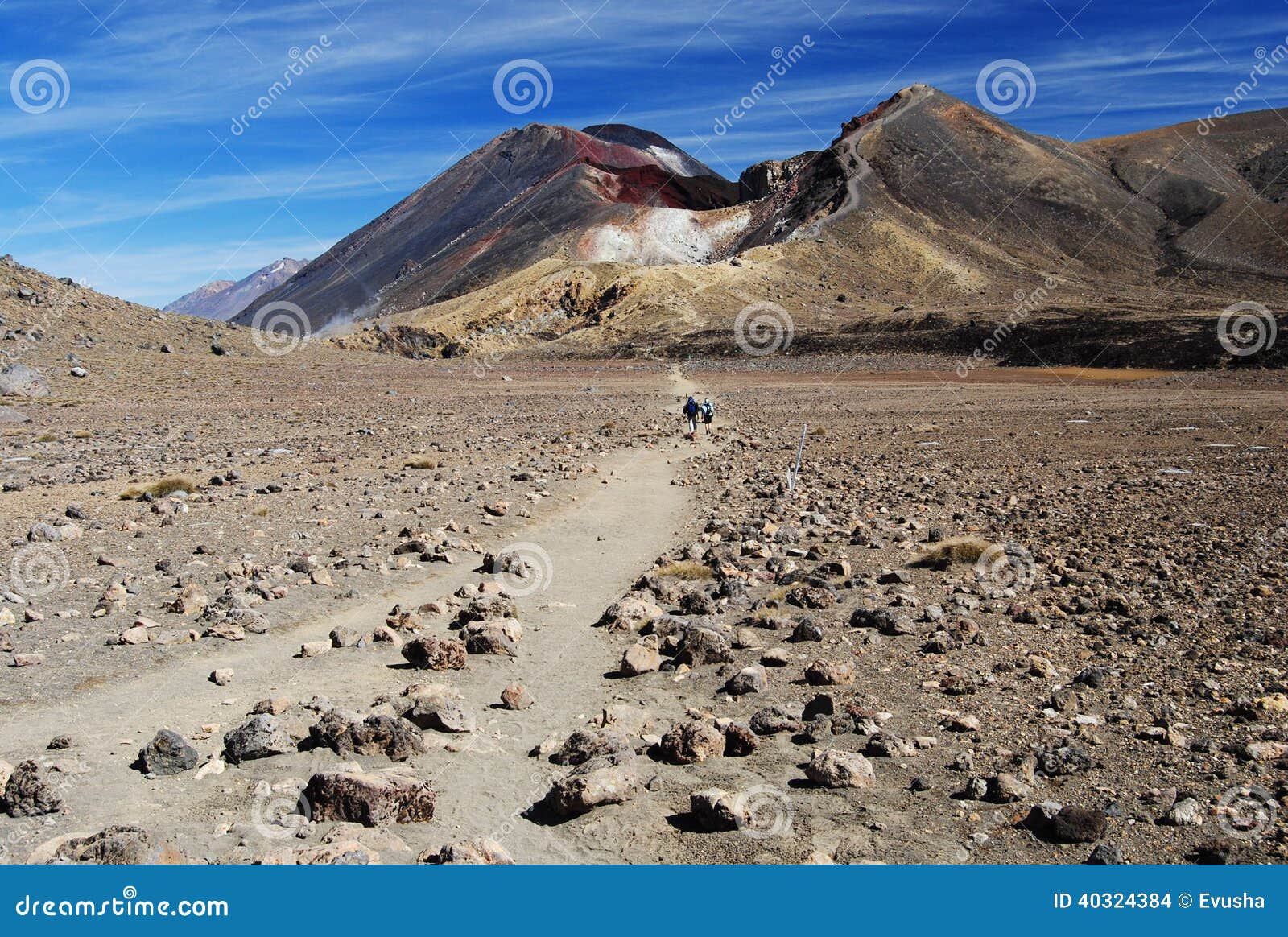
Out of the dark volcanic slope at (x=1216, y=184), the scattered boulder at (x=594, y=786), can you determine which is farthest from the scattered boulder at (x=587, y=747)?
the dark volcanic slope at (x=1216, y=184)

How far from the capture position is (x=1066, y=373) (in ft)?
151

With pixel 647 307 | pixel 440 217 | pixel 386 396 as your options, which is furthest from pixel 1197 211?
pixel 440 217

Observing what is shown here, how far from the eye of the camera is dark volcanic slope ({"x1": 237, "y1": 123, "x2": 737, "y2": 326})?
122 m

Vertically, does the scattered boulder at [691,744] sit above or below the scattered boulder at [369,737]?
below

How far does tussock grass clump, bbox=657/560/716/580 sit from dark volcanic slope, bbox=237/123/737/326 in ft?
347

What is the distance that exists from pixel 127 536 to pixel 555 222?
118m

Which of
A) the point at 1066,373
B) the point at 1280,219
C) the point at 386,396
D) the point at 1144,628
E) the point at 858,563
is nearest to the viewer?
the point at 1144,628

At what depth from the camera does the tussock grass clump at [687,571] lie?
10.1 m

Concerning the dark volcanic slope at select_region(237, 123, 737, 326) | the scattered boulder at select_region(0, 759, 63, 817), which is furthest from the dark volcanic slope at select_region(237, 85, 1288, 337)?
the scattered boulder at select_region(0, 759, 63, 817)

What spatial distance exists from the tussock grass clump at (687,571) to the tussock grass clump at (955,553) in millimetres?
2242

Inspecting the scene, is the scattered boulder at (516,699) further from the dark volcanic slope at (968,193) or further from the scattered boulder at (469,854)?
the dark volcanic slope at (968,193)

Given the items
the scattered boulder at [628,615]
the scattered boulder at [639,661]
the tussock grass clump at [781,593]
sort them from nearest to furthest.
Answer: the scattered boulder at [639,661], the scattered boulder at [628,615], the tussock grass clump at [781,593]

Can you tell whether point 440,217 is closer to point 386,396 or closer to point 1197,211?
point 1197,211

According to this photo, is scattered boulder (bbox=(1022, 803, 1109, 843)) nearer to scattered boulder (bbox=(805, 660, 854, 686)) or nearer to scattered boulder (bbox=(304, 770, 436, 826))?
scattered boulder (bbox=(805, 660, 854, 686))
